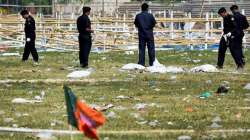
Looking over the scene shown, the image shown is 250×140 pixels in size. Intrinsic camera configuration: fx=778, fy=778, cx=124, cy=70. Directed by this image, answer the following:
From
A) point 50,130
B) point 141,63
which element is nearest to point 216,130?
point 50,130

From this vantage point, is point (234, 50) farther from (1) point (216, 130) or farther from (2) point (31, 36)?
(1) point (216, 130)

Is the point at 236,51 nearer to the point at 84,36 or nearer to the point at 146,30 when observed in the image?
the point at 146,30

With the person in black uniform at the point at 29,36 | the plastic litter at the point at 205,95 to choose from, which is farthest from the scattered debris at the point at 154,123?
the person in black uniform at the point at 29,36

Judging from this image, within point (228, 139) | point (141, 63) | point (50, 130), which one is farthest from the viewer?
point (141, 63)

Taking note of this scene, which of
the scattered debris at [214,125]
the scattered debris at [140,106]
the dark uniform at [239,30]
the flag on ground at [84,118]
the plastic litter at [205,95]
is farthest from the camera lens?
the dark uniform at [239,30]

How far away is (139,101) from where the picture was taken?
13594mm

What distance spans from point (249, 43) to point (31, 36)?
1308 centimetres

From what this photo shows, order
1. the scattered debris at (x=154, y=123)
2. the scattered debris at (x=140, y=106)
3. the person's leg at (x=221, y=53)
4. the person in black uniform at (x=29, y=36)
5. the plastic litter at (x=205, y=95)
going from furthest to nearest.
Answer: the person in black uniform at (x=29, y=36) → the person's leg at (x=221, y=53) → the plastic litter at (x=205, y=95) → the scattered debris at (x=140, y=106) → the scattered debris at (x=154, y=123)

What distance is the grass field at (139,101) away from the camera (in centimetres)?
1037

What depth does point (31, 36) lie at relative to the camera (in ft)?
83.0

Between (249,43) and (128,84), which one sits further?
(249,43)

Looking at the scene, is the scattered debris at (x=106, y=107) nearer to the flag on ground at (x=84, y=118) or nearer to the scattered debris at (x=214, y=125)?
the scattered debris at (x=214, y=125)

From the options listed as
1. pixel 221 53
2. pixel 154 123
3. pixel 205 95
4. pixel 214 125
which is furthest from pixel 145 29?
pixel 214 125

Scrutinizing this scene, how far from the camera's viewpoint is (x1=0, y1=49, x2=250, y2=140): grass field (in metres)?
10.4
